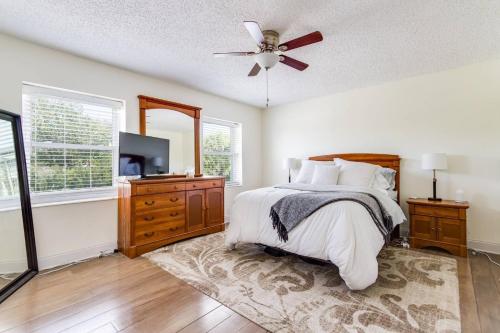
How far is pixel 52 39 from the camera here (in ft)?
8.44

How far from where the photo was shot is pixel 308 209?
2430 mm

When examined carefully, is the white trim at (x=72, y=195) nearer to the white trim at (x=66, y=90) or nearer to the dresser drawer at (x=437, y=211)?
the white trim at (x=66, y=90)

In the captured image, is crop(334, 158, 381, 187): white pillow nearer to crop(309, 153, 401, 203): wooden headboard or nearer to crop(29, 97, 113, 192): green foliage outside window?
crop(309, 153, 401, 203): wooden headboard

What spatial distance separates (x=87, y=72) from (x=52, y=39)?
48 centimetres

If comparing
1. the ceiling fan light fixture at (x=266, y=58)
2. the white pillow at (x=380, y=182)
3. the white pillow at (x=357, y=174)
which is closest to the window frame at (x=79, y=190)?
the ceiling fan light fixture at (x=266, y=58)

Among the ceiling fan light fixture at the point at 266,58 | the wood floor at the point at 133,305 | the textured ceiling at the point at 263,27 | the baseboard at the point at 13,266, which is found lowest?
the wood floor at the point at 133,305

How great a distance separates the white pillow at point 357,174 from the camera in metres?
3.53

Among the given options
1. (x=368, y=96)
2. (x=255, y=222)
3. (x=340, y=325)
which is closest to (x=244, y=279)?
(x=255, y=222)

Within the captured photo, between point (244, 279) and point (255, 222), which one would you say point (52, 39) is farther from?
point (244, 279)

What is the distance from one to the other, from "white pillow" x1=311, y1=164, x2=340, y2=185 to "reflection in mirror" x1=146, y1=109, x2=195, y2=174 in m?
2.03

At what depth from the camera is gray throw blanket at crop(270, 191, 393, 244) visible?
2393 mm

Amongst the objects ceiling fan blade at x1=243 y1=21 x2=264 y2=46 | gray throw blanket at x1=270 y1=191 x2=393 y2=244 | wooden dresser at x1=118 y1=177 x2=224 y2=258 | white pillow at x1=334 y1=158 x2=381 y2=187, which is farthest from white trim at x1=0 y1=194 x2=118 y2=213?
white pillow at x1=334 y1=158 x2=381 y2=187

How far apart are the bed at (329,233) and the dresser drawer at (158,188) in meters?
0.90

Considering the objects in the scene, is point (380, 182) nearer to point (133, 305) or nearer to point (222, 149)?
point (222, 149)
